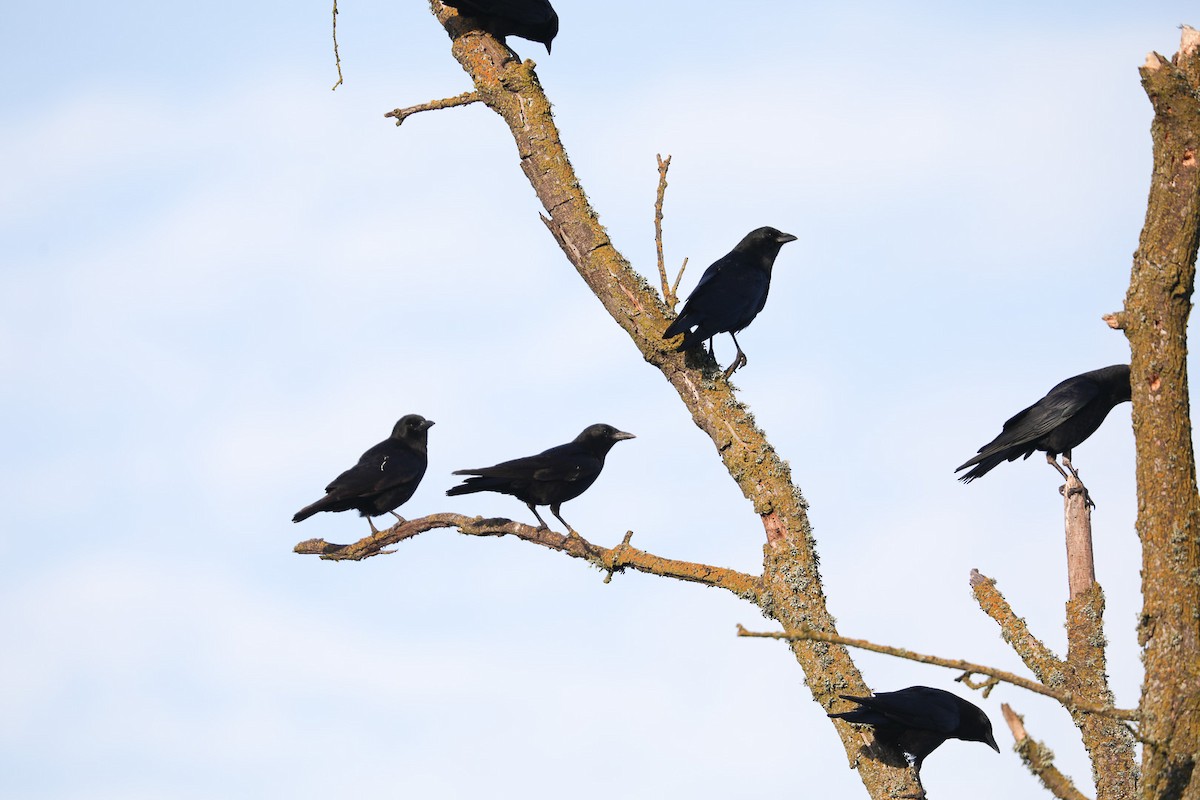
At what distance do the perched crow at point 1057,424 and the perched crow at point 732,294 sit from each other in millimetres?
2027

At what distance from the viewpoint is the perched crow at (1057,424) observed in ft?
27.9

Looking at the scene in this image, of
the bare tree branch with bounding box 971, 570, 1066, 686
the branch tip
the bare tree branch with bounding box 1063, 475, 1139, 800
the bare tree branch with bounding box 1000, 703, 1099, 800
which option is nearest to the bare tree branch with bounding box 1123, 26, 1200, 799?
the branch tip

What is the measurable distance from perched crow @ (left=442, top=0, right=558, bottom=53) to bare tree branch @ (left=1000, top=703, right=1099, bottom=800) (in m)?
4.94

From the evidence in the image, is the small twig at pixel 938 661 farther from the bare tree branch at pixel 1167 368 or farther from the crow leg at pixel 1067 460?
the crow leg at pixel 1067 460

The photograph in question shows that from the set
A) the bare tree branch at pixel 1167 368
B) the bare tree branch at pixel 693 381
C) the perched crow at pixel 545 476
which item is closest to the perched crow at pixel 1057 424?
the perched crow at pixel 545 476

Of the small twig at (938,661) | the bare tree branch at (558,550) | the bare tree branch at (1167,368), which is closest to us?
the small twig at (938,661)

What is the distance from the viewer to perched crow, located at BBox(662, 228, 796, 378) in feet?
20.3

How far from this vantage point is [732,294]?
22.5 ft

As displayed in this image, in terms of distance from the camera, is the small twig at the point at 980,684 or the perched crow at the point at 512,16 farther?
the perched crow at the point at 512,16

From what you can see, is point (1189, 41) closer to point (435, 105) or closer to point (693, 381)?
point (693, 381)

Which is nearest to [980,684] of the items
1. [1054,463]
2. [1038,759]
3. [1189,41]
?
[1038,759]

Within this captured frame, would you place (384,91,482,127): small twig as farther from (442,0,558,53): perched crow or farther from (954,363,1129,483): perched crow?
(954,363,1129,483): perched crow

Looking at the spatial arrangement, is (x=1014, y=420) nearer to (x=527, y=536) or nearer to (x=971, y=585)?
(x=971, y=585)

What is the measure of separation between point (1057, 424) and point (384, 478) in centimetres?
453
